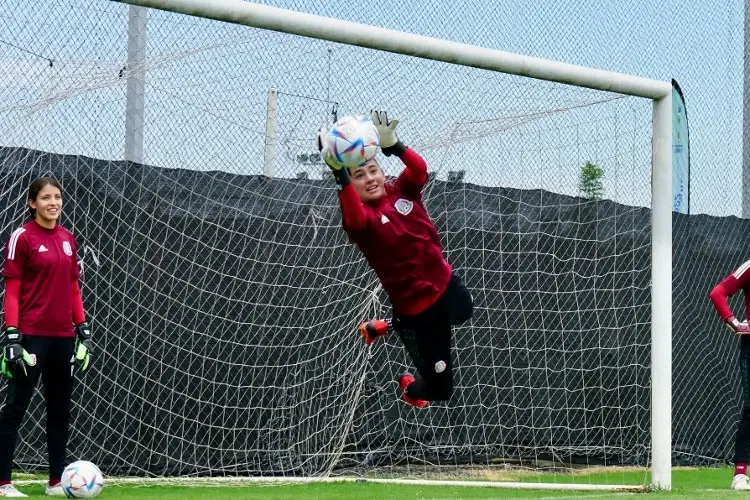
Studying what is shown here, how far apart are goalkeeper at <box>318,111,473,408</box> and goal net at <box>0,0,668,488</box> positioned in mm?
2532

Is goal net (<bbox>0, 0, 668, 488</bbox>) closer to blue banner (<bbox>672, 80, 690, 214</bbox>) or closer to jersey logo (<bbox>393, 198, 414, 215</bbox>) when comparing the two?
blue banner (<bbox>672, 80, 690, 214</bbox>)

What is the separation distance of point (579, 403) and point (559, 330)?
0.68m

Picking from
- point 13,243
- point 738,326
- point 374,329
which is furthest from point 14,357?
point 738,326

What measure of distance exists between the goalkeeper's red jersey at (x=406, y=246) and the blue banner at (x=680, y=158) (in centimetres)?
397

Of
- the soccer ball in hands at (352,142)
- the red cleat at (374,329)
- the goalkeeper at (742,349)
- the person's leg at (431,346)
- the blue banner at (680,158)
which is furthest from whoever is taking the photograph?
the blue banner at (680,158)

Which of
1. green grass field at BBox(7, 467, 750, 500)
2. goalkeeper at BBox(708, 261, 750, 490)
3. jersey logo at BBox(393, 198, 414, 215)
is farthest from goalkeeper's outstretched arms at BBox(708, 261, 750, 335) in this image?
jersey logo at BBox(393, 198, 414, 215)

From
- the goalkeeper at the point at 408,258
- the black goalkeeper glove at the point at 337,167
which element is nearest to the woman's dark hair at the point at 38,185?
the goalkeeper at the point at 408,258

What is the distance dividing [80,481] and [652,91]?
4.90m

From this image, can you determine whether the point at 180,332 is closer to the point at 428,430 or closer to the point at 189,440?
the point at 189,440

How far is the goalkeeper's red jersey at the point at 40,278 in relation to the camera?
7.70 meters

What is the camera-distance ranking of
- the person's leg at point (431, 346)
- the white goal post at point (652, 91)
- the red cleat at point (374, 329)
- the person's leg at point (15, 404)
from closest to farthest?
the person's leg at point (431, 346) → the red cleat at point (374, 329) → the person's leg at point (15, 404) → the white goal post at point (652, 91)

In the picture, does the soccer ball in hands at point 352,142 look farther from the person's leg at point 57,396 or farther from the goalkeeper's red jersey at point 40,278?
the person's leg at point 57,396

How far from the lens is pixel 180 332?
30.4 feet

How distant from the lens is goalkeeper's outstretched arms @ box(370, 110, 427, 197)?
672 cm
